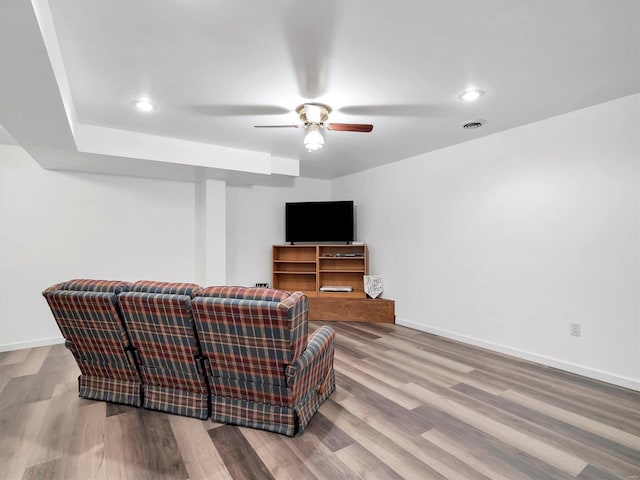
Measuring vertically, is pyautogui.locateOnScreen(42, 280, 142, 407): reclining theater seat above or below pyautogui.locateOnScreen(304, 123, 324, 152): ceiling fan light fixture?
below

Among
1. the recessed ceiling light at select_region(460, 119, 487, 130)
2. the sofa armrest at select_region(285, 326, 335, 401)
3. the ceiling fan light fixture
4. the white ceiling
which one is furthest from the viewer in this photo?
the recessed ceiling light at select_region(460, 119, 487, 130)

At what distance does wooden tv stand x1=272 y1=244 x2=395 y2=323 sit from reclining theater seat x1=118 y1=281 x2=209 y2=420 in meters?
2.95

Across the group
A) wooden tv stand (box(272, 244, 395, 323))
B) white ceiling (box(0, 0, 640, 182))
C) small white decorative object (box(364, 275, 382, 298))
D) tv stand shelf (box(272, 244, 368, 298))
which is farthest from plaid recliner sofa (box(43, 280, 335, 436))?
tv stand shelf (box(272, 244, 368, 298))

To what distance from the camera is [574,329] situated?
9.91 feet

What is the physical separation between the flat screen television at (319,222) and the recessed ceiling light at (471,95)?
2.83 m

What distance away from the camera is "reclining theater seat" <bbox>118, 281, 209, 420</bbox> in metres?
2.04

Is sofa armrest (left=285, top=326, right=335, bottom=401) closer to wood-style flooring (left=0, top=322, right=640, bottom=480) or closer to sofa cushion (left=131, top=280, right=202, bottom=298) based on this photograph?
wood-style flooring (left=0, top=322, right=640, bottom=480)

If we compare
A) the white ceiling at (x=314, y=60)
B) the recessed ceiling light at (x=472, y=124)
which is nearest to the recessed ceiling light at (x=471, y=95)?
the white ceiling at (x=314, y=60)

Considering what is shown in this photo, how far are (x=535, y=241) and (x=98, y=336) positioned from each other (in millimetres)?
3957

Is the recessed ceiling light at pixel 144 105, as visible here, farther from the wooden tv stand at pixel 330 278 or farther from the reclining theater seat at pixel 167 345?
the wooden tv stand at pixel 330 278

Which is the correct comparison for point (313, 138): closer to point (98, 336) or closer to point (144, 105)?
point (144, 105)

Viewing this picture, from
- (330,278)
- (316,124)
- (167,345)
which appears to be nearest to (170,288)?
(167,345)

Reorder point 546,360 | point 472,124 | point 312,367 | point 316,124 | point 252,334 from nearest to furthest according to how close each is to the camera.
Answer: point 252,334, point 312,367, point 316,124, point 546,360, point 472,124

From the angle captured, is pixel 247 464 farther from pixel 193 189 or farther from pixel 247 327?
pixel 193 189
